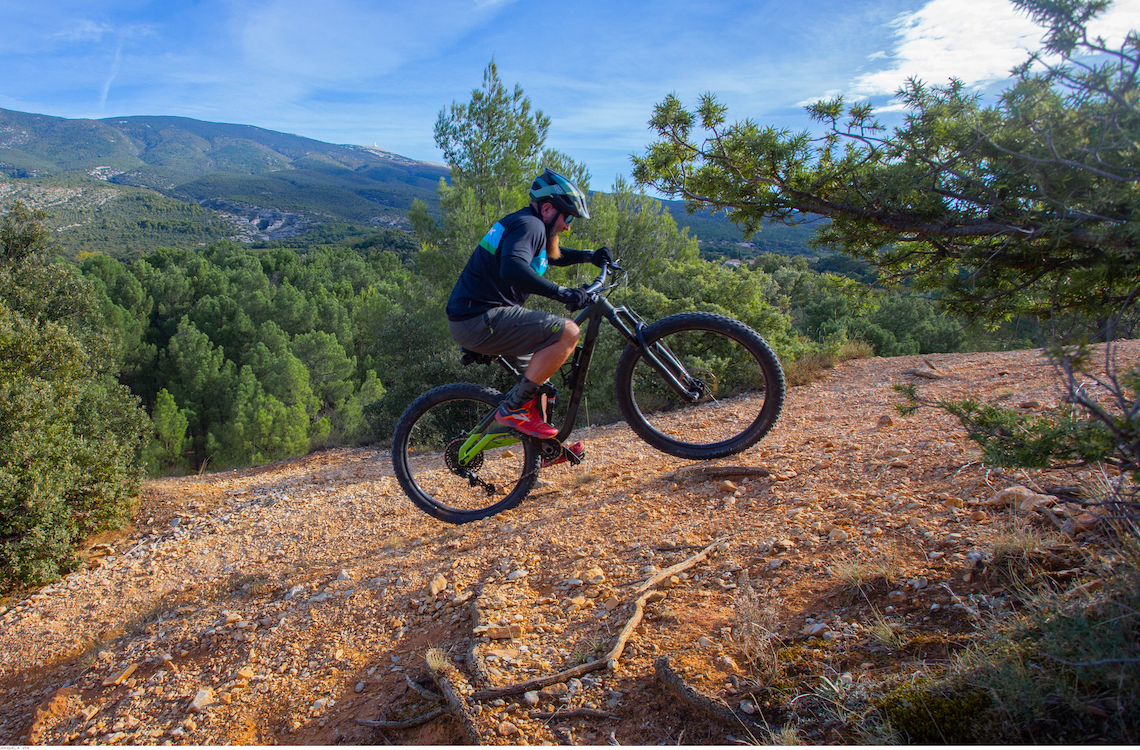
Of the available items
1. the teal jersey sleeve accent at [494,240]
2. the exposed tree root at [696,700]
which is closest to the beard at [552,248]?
the teal jersey sleeve accent at [494,240]

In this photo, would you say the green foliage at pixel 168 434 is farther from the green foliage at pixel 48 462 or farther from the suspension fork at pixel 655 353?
the suspension fork at pixel 655 353

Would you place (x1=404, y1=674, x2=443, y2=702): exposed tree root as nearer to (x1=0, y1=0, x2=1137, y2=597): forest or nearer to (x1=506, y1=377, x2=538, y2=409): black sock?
(x1=506, y1=377, x2=538, y2=409): black sock

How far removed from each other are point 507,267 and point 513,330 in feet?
1.45

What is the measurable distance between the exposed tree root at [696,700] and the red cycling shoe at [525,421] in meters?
1.90

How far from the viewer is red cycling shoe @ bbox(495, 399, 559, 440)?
3.87m

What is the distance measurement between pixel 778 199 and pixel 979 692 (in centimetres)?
267

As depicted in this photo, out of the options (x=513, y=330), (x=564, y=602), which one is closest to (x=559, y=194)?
(x=513, y=330)

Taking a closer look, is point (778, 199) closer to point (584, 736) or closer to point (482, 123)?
point (584, 736)

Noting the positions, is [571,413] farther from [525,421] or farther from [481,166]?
[481,166]

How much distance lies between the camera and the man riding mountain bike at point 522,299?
3.51 metres

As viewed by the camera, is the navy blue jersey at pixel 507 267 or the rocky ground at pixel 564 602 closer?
the rocky ground at pixel 564 602

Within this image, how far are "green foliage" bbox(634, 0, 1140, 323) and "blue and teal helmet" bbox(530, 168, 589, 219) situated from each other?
672mm

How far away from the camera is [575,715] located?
210 centimetres

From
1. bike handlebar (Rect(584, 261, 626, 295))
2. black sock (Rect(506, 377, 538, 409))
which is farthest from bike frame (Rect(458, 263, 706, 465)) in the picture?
black sock (Rect(506, 377, 538, 409))
